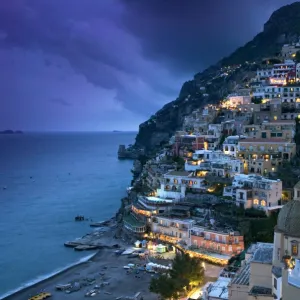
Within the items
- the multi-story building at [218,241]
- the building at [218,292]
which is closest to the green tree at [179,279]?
the building at [218,292]

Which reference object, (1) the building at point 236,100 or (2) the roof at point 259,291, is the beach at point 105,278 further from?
(1) the building at point 236,100

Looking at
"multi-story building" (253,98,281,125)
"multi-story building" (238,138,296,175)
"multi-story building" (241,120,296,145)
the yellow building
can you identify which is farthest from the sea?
"multi-story building" (253,98,281,125)

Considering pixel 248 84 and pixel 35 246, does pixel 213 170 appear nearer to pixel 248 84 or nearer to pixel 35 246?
pixel 35 246

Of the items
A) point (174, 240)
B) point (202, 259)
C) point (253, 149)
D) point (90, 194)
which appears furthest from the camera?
point (90, 194)

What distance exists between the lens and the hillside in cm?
11875

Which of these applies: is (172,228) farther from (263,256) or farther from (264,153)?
(263,256)

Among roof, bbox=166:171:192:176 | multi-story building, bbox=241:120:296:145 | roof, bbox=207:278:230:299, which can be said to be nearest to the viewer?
roof, bbox=207:278:230:299

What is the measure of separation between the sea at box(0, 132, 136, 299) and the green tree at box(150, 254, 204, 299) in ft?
62.0

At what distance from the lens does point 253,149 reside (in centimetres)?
6506

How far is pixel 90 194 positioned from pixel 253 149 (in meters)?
49.2

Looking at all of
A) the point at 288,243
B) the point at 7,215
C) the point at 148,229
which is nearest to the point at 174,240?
the point at 148,229

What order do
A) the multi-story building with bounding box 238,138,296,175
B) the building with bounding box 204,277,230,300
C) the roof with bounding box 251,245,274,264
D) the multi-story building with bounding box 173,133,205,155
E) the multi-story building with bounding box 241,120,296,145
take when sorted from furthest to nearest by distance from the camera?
the multi-story building with bounding box 173,133,205,155, the multi-story building with bounding box 241,120,296,145, the multi-story building with bounding box 238,138,296,175, the building with bounding box 204,277,230,300, the roof with bounding box 251,245,274,264

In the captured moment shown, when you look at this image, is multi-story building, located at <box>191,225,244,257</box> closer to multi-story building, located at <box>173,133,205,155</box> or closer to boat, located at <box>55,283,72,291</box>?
boat, located at <box>55,283,72,291</box>

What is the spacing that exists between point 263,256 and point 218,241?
21.0m
